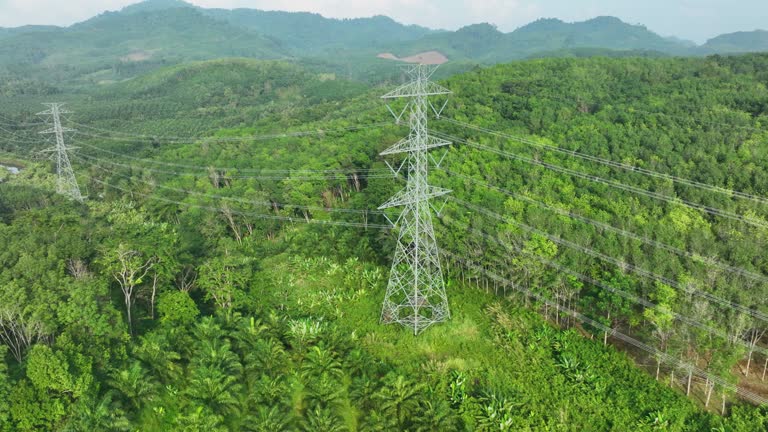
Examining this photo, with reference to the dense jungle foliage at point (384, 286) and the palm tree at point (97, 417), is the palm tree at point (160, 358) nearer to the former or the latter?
the dense jungle foliage at point (384, 286)

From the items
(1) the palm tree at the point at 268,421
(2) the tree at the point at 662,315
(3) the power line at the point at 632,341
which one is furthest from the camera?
(2) the tree at the point at 662,315

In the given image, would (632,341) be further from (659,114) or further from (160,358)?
(659,114)

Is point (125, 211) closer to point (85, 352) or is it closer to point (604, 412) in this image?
point (85, 352)

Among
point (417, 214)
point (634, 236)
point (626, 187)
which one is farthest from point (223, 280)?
point (626, 187)

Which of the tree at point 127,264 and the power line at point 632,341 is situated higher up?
the tree at point 127,264

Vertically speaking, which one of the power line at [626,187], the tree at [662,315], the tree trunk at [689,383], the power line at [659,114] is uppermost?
the power line at [659,114]

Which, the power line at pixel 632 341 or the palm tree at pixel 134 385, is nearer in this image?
the palm tree at pixel 134 385

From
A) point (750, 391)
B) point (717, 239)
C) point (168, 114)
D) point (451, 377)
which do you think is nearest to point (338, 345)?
point (451, 377)

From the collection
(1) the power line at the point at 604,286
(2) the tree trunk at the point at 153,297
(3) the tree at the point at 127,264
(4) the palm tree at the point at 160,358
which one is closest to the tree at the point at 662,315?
(1) the power line at the point at 604,286
